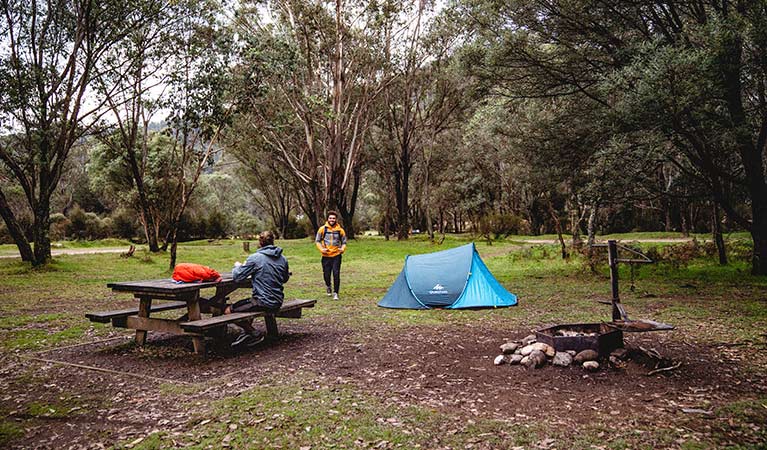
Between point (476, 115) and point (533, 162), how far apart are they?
20.8 meters

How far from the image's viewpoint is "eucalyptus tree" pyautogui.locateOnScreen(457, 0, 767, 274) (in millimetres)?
10203

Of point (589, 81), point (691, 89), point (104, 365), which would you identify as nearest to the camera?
point (104, 365)

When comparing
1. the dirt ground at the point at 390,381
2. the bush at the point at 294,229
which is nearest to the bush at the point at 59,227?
the bush at the point at 294,229

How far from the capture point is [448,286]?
11.0 meters

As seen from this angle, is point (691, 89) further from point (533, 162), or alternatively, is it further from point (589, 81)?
point (533, 162)

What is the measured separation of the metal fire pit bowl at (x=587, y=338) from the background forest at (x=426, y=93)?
19.9ft

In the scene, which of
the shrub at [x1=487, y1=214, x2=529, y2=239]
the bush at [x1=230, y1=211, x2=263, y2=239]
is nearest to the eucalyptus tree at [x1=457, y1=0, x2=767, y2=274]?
the shrub at [x1=487, y1=214, x2=529, y2=239]

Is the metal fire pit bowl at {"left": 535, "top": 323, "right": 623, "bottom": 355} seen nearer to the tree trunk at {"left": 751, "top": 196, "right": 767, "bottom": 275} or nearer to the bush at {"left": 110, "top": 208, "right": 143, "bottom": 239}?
the tree trunk at {"left": 751, "top": 196, "right": 767, "bottom": 275}

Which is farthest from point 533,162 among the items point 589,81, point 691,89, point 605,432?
point 605,432

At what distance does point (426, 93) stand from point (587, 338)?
31811mm

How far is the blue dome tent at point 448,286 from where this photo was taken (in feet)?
35.7

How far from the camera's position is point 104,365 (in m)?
6.65

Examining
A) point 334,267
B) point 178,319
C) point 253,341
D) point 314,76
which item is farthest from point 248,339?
point 314,76

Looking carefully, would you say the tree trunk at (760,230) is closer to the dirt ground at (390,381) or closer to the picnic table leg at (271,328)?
the dirt ground at (390,381)
